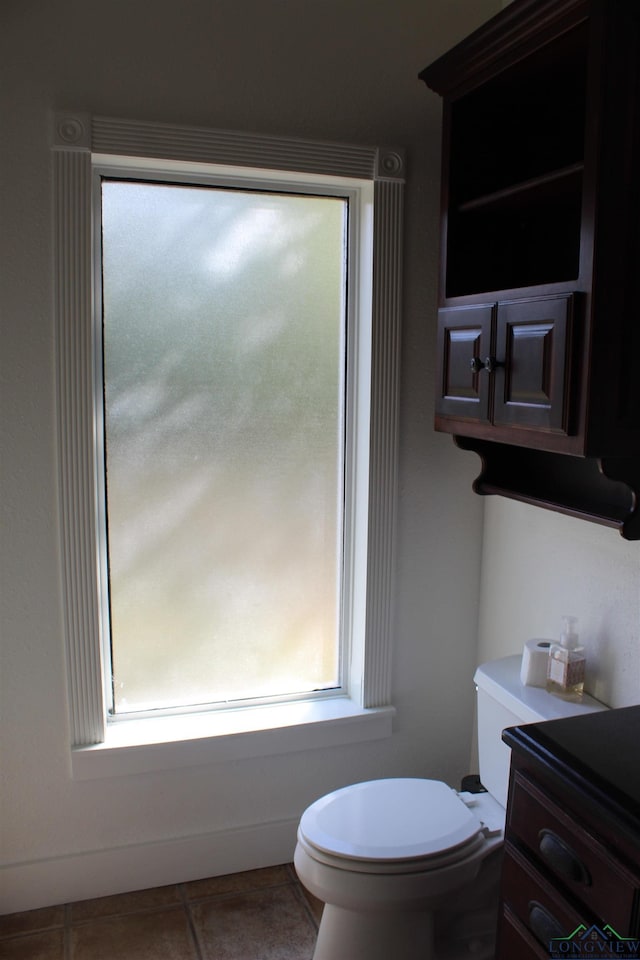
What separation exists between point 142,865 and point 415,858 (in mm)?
952

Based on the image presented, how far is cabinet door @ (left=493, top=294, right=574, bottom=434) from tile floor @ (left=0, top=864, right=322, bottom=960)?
1455 millimetres

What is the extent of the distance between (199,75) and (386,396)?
38.3 inches

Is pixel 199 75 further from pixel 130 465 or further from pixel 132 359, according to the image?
pixel 130 465

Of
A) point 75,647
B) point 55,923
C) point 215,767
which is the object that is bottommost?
point 55,923

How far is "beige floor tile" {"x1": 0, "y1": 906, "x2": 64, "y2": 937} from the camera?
6.77ft

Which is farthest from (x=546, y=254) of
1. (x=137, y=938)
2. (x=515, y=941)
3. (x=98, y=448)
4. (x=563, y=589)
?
(x=137, y=938)

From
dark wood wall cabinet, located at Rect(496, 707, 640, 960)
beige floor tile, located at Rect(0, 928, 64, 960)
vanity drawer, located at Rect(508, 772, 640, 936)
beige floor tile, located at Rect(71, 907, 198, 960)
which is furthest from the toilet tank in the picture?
beige floor tile, located at Rect(0, 928, 64, 960)

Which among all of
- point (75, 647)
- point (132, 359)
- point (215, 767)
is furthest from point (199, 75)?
point (215, 767)

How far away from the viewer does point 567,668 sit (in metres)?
1.82

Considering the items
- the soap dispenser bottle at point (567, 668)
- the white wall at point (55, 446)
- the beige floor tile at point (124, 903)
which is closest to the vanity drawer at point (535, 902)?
the soap dispenser bottle at point (567, 668)

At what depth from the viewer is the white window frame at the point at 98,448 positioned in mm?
1980

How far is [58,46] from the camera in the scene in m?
1.91

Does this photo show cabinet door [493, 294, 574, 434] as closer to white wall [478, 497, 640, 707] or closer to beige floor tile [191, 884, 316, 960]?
white wall [478, 497, 640, 707]

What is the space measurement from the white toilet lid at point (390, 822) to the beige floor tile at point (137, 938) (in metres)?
0.59
